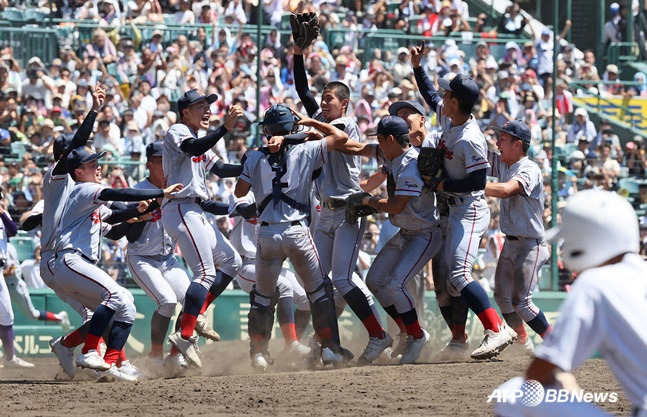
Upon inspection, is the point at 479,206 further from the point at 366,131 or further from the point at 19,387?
the point at 366,131

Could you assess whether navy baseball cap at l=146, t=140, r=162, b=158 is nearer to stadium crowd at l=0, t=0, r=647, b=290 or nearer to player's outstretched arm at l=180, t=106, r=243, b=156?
player's outstretched arm at l=180, t=106, r=243, b=156

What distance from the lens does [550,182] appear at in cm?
1377

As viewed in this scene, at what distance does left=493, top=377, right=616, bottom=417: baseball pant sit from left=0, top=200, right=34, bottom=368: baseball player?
279 inches

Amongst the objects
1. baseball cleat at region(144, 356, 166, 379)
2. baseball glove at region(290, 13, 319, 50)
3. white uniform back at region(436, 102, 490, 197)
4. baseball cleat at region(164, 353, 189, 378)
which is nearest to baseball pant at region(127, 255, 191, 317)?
baseball cleat at region(144, 356, 166, 379)

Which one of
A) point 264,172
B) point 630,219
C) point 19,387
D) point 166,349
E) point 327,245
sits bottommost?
point 166,349

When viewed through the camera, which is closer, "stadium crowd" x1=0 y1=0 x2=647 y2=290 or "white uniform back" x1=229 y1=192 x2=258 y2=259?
"white uniform back" x1=229 y1=192 x2=258 y2=259

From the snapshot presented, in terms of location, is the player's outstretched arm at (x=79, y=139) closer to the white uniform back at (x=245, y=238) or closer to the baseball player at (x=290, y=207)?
the baseball player at (x=290, y=207)

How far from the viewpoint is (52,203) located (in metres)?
8.51

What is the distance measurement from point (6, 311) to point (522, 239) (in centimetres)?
493

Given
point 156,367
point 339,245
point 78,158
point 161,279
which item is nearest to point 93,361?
point 156,367

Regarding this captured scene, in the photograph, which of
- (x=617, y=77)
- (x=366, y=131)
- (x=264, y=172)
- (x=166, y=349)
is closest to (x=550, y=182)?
(x=366, y=131)

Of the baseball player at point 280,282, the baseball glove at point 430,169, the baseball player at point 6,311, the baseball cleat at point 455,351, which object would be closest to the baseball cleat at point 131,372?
the baseball player at point 280,282

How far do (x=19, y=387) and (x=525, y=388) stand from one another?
5.39 meters

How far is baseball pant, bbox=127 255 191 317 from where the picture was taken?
915cm
